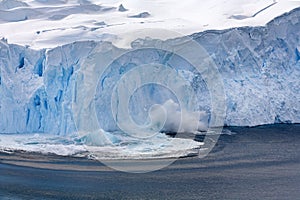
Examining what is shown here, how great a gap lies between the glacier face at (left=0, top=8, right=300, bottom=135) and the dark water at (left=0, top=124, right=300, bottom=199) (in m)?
2.42

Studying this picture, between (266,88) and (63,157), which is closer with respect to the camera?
(63,157)

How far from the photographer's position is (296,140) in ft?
45.1

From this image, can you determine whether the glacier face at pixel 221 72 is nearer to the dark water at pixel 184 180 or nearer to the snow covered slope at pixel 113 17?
the snow covered slope at pixel 113 17

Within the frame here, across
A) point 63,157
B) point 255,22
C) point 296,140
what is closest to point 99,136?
point 63,157

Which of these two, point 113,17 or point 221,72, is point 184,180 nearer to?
point 221,72

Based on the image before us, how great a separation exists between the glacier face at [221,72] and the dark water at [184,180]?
242 cm

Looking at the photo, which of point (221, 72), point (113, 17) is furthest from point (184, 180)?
point (113, 17)

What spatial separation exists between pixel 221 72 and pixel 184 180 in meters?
5.86

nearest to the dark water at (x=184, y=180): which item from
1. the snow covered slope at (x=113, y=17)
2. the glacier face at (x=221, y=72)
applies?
the glacier face at (x=221, y=72)

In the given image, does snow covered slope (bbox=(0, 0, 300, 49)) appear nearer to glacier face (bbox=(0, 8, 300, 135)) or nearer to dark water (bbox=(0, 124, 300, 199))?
glacier face (bbox=(0, 8, 300, 135))

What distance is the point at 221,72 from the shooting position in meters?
15.6

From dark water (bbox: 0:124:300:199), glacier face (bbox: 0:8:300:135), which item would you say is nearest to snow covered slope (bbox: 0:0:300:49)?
glacier face (bbox: 0:8:300:135)

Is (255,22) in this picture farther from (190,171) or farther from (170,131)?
(190,171)

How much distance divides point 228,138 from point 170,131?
1.67m
